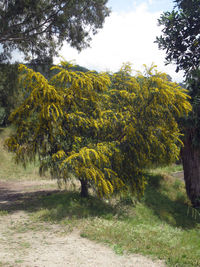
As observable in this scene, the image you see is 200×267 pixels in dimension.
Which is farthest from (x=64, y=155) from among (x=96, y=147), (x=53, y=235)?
(x=53, y=235)

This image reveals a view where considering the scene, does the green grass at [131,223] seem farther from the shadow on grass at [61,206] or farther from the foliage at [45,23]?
the foliage at [45,23]

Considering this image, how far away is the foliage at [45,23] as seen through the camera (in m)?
12.0

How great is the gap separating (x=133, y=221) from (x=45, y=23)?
1000 centimetres

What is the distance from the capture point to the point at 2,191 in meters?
13.7

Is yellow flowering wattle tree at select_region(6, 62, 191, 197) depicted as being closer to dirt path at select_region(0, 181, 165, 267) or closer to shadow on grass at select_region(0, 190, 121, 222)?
shadow on grass at select_region(0, 190, 121, 222)

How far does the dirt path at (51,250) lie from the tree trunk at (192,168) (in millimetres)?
8578

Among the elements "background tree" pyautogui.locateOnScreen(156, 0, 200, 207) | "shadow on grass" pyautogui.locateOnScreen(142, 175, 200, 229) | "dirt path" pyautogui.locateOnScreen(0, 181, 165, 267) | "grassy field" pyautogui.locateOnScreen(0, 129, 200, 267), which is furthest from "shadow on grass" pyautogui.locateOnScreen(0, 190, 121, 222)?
"background tree" pyautogui.locateOnScreen(156, 0, 200, 207)

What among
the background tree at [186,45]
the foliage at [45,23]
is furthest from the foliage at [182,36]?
the foliage at [45,23]


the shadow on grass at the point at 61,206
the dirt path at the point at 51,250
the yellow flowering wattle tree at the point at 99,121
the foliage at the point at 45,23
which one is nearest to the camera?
the dirt path at the point at 51,250

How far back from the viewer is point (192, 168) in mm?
13969

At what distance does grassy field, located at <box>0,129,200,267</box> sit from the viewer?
6285 millimetres

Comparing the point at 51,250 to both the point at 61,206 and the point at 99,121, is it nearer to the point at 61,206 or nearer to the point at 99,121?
the point at 61,206

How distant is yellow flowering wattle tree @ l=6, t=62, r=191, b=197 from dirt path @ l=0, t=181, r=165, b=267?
2161mm

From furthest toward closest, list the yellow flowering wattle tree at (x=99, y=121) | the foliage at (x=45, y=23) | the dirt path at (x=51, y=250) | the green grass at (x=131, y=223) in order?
the foliage at (x=45, y=23), the yellow flowering wattle tree at (x=99, y=121), the green grass at (x=131, y=223), the dirt path at (x=51, y=250)
